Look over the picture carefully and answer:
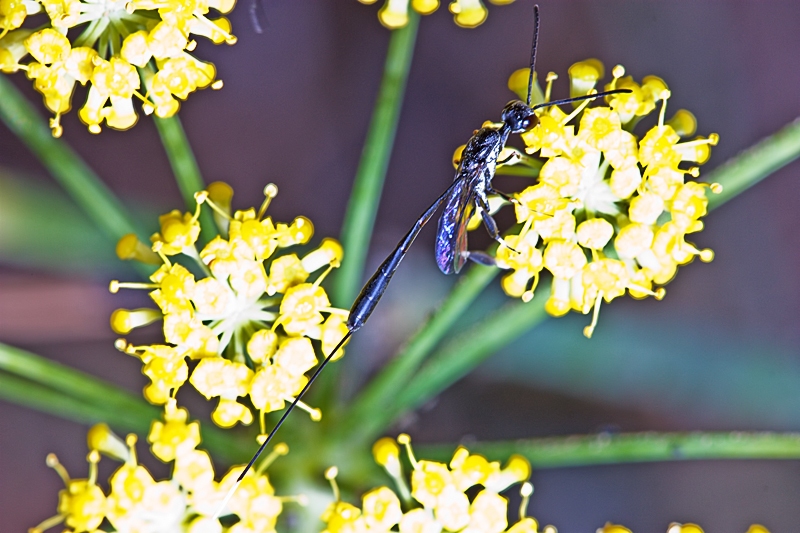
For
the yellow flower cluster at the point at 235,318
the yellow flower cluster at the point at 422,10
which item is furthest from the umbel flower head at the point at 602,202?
the yellow flower cluster at the point at 235,318

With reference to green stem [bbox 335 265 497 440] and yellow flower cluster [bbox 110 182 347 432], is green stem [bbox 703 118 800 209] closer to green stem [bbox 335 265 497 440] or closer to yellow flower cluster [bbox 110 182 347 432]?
green stem [bbox 335 265 497 440]

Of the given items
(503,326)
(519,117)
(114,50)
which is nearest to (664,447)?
(503,326)

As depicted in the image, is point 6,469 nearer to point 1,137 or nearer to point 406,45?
point 1,137

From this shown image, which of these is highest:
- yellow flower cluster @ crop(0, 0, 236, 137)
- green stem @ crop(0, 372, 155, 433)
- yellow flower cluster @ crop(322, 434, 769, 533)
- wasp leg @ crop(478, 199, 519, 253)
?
yellow flower cluster @ crop(0, 0, 236, 137)

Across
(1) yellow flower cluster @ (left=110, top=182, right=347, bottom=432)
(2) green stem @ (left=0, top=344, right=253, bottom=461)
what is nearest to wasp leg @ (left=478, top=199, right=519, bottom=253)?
(1) yellow flower cluster @ (left=110, top=182, right=347, bottom=432)

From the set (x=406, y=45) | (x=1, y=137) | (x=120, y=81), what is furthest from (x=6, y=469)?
(x=406, y=45)

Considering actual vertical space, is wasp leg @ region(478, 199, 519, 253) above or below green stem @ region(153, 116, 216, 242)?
below
